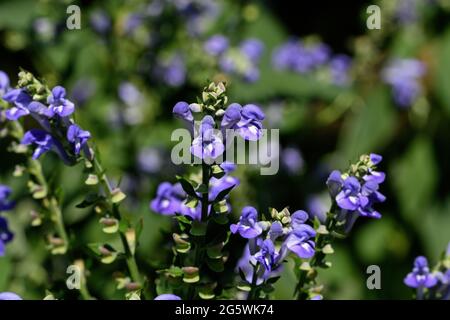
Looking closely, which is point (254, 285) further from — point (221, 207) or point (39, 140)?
point (39, 140)

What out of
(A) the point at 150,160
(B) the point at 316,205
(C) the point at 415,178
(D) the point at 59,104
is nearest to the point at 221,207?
(D) the point at 59,104

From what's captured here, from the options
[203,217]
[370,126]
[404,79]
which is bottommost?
[370,126]

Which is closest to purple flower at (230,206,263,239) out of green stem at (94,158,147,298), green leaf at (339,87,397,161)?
green stem at (94,158,147,298)

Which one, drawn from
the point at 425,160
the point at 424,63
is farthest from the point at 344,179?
the point at 424,63

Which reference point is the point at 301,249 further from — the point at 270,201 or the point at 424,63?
the point at 424,63

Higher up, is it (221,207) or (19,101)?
(19,101)

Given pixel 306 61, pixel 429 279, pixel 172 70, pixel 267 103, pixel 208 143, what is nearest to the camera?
pixel 208 143

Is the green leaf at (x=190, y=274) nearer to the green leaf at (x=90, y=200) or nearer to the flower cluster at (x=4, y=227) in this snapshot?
the green leaf at (x=90, y=200)

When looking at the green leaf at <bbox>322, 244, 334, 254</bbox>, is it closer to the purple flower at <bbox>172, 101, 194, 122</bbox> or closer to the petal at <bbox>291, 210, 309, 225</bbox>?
the petal at <bbox>291, 210, 309, 225</bbox>
